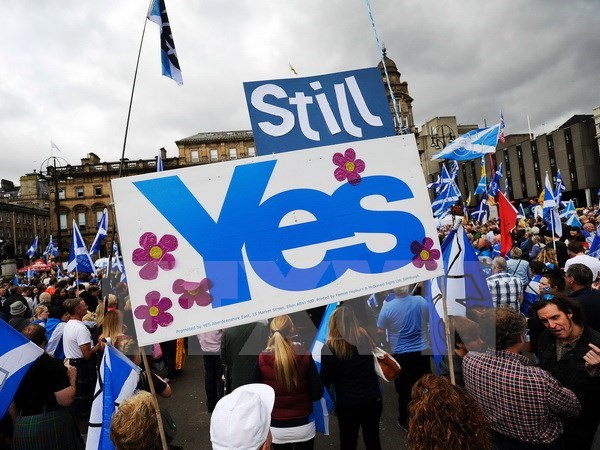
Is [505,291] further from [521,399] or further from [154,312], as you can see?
[154,312]

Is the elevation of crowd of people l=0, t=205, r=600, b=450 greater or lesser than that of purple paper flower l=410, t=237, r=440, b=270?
lesser

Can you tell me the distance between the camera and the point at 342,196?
8.94ft

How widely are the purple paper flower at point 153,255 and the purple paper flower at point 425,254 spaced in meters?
1.63

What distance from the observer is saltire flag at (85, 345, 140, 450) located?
2738 mm

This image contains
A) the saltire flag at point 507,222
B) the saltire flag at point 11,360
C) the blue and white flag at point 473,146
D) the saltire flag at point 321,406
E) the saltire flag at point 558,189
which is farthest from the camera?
the saltire flag at point 558,189

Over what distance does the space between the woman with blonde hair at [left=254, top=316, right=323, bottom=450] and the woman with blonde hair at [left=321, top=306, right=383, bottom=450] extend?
0.25 m

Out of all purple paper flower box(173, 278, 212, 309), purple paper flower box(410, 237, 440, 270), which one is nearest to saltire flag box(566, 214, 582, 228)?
purple paper flower box(410, 237, 440, 270)

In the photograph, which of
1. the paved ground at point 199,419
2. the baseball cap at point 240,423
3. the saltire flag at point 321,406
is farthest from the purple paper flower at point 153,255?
the paved ground at point 199,419

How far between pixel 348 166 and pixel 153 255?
Answer: 145 centimetres

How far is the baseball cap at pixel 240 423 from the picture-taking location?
6.05ft

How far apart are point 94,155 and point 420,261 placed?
213 feet

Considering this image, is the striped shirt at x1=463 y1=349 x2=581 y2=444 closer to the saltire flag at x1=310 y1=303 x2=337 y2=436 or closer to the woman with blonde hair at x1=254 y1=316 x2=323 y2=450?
the woman with blonde hair at x1=254 y1=316 x2=323 y2=450

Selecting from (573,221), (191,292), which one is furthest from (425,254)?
(573,221)

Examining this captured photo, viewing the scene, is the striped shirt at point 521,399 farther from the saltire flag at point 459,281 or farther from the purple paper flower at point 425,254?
the saltire flag at point 459,281
